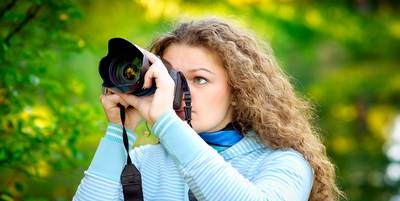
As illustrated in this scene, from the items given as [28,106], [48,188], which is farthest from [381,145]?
[28,106]

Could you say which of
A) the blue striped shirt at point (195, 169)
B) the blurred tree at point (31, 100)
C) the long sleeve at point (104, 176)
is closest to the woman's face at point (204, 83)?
the blue striped shirt at point (195, 169)

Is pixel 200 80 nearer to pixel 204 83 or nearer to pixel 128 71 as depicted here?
pixel 204 83

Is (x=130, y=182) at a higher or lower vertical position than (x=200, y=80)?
lower

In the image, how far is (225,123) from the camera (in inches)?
99.7

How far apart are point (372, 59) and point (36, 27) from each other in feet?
23.6

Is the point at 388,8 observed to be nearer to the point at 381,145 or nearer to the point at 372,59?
the point at 372,59

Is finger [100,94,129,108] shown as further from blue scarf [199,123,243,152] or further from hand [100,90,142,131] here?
blue scarf [199,123,243,152]

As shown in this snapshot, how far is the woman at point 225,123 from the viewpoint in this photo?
2.30 metres

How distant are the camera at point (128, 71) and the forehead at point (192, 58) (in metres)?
0.06

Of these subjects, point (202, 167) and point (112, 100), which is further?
point (112, 100)

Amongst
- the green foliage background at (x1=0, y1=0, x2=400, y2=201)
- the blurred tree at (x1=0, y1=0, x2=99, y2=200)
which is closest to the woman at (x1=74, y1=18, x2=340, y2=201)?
the green foliage background at (x1=0, y1=0, x2=400, y2=201)

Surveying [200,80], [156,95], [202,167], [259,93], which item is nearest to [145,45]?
[259,93]

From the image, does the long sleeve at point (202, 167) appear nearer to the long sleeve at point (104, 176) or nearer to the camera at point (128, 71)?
the camera at point (128, 71)

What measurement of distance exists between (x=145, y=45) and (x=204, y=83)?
1.29m
